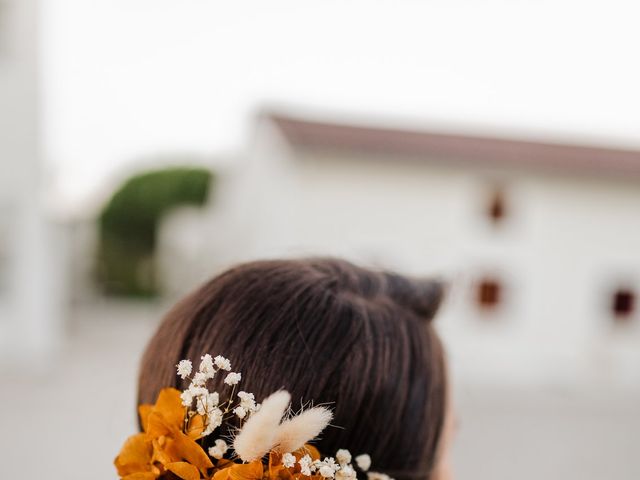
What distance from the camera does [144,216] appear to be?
840 inches

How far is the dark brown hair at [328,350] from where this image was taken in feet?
3.07

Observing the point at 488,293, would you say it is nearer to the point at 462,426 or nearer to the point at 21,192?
the point at 462,426

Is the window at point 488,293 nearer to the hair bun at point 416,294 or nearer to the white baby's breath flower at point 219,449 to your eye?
the hair bun at point 416,294

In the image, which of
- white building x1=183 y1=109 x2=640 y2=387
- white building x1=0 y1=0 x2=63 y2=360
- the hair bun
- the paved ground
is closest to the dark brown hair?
the hair bun

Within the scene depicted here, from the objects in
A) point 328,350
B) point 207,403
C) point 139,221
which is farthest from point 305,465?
point 139,221

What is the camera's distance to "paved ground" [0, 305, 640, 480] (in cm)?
637

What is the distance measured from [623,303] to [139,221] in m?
14.5

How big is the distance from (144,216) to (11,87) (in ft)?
43.7

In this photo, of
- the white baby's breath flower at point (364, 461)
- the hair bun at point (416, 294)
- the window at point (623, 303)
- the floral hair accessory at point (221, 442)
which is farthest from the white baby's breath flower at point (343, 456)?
the window at point (623, 303)

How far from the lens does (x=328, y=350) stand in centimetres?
96

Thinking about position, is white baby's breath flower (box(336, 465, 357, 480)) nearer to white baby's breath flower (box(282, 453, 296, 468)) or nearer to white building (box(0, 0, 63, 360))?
white baby's breath flower (box(282, 453, 296, 468))

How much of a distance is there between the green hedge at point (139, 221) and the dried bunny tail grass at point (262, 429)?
64.2 feet

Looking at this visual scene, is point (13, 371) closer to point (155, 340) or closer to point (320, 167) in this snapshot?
point (320, 167)

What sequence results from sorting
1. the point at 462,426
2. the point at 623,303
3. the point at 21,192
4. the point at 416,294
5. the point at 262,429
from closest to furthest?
1. the point at 262,429
2. the point at 416,294
3. the point at 21,192
4. the point at 462,426
5. the point at 623,303
